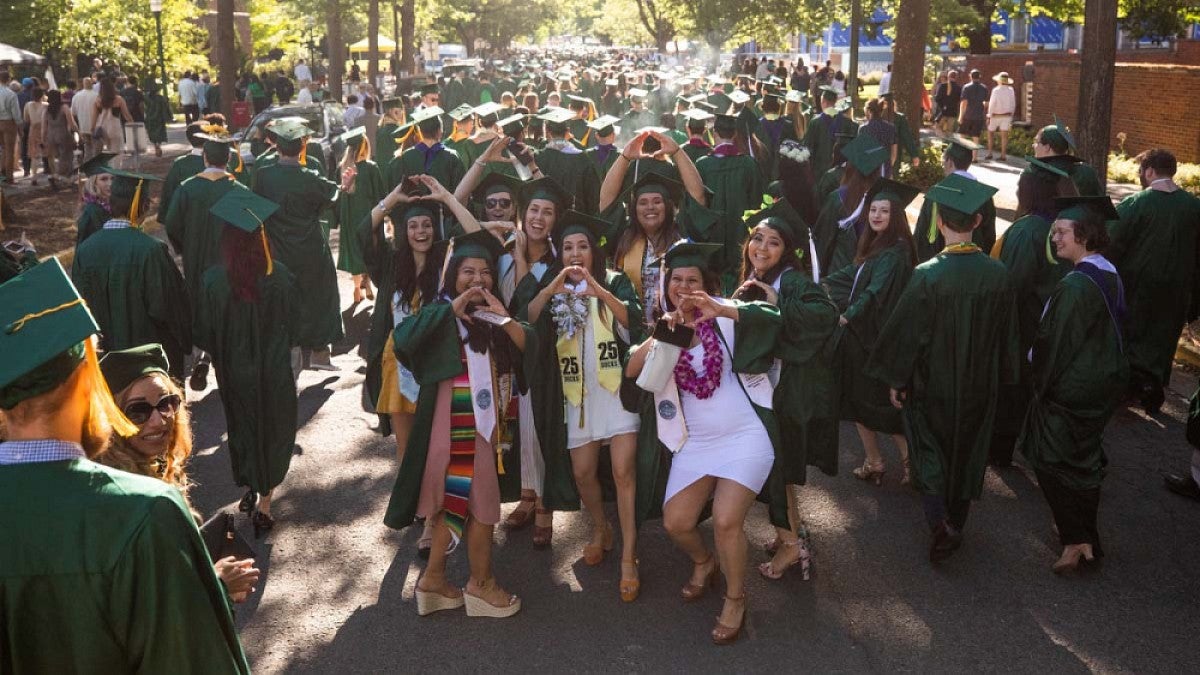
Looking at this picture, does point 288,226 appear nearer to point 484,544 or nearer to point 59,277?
point 484,544

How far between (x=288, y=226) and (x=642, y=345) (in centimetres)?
555

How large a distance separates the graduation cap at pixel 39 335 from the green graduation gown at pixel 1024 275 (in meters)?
5.97

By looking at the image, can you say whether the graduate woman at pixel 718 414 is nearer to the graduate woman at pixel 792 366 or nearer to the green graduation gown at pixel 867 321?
the graduate woman at pixel 792 366

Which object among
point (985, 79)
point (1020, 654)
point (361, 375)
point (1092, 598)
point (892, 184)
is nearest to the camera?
point (1020, 654)

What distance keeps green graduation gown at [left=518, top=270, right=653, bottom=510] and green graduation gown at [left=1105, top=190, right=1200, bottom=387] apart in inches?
171

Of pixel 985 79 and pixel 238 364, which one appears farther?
pixel 985 79

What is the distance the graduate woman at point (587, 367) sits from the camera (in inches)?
225

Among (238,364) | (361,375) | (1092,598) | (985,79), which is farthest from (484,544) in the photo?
(985,79)

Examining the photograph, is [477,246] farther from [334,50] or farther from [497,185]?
[334,50]

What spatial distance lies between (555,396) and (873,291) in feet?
6.13

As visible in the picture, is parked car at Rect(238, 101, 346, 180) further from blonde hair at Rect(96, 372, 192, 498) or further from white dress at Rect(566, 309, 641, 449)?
blonde hair at Rect(96, 372, 192, 498)

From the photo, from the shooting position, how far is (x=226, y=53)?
71.8 feet

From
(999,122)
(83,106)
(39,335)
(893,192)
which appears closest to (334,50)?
(83,106)

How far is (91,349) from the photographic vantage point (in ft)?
8.41
